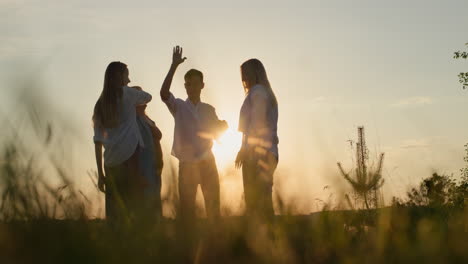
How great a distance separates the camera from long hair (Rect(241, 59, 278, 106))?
6129 mm

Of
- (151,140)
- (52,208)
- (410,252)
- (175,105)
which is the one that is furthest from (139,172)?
(410,252)

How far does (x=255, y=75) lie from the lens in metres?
6.14

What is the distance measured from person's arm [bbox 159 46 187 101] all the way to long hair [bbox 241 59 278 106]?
64 cm

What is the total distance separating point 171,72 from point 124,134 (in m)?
0.96

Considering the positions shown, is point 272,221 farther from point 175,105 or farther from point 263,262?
point 175,105

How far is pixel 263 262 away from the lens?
2.77 m

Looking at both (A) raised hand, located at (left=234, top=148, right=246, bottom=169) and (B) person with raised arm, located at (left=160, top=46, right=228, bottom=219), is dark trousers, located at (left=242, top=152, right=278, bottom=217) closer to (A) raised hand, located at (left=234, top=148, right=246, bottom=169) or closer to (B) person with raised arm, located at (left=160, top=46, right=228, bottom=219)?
(A) raised hand, located at (left=234, top=148, right=246, bottom=169)

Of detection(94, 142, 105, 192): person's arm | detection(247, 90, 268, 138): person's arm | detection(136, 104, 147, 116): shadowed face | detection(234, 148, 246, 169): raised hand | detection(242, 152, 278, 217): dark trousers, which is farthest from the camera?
detection(136, 104, 147, 116): shadowed face

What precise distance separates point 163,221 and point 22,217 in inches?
27.7

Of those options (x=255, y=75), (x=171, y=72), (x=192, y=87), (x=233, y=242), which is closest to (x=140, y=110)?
(x=171, y=72)

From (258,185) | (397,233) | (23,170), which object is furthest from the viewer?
(258,185)

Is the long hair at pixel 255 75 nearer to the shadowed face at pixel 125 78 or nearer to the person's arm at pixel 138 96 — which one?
the person's arm at pixel 138 96

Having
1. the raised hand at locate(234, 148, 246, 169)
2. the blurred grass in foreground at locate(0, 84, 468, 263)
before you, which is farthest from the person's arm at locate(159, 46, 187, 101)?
the blurred grass in foreground at locate(0, 84, 468, 263)

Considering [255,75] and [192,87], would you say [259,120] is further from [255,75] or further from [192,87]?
[192,87]
